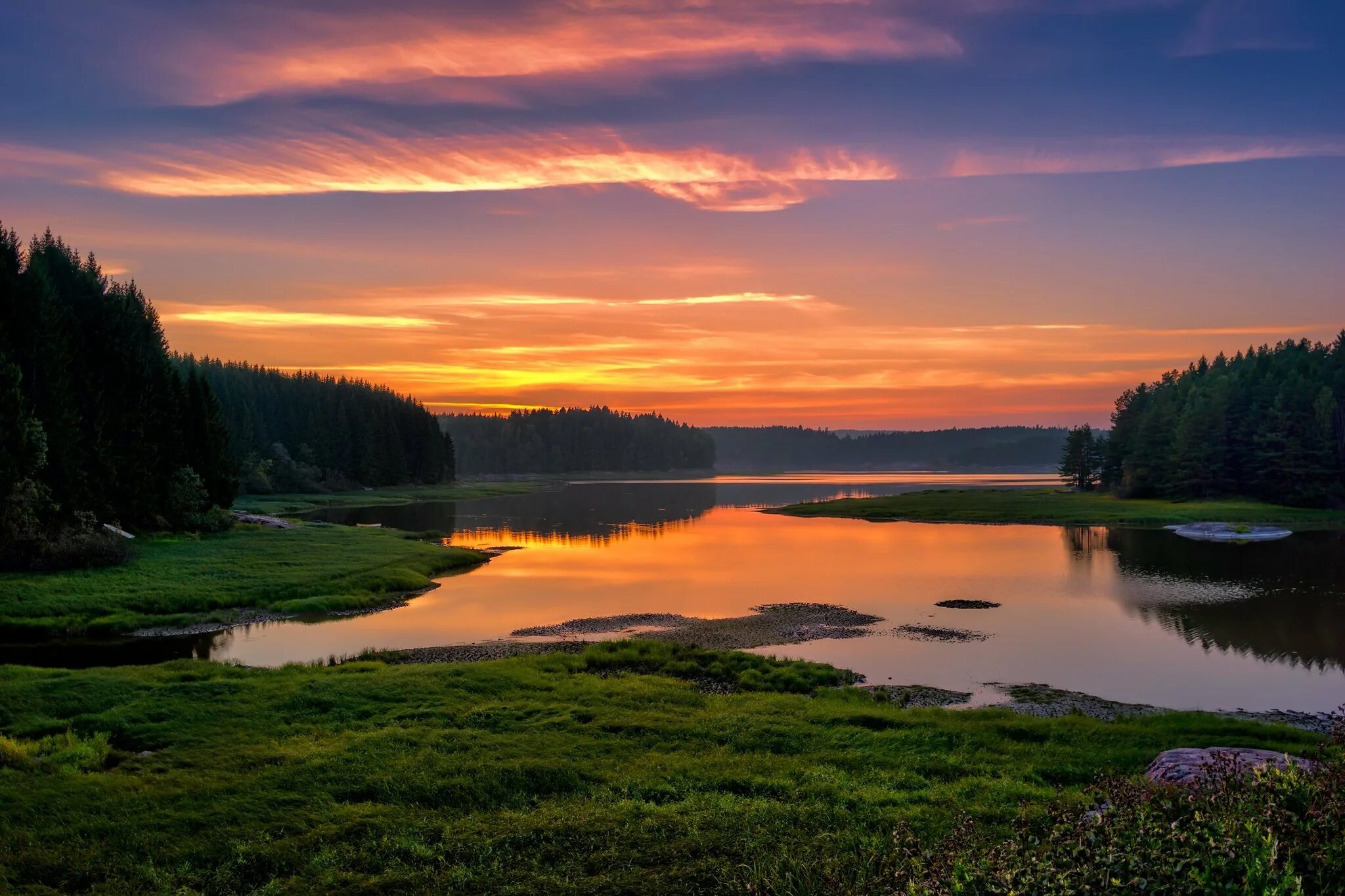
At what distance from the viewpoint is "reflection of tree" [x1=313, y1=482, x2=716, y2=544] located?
88.8m

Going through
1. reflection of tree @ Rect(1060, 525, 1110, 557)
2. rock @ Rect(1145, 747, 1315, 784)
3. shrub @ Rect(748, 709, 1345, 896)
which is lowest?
reflection of tree @ Rect(1060, 525, 1110, 557)

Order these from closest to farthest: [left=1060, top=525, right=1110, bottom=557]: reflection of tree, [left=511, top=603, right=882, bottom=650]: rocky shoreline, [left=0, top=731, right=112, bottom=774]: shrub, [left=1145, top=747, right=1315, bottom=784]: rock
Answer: [left=1145, top=747, right=1315, bottom=784]: rock, [left=0, top=731, right=112, bottom=774]: shrub, [left=511, top=603, right=882, bottom=650]: rocky shoreline, [left=1060, top=525, right=1110, bottom=557]: reflection of tree

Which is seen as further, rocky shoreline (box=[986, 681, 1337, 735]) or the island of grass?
the island of grass

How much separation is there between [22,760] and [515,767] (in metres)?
10.4

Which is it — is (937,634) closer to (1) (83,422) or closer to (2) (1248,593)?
(2) (1248,593)

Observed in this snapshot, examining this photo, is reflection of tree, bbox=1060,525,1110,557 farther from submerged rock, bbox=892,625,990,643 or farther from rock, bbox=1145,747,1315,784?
rock, bbox=1145,747,1315,784

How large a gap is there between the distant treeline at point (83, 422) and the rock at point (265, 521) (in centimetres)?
338

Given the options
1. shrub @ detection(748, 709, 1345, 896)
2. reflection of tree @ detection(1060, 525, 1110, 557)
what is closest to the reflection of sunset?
reflection of tree @ detection(1060, 525, 1110, 557)

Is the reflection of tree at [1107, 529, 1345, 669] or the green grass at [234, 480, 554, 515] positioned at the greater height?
the reflection of tree at [1107, 529, 1345, 669]

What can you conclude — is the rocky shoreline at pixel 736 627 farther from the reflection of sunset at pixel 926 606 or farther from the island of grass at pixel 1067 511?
the island of grass at pixel 1067 511

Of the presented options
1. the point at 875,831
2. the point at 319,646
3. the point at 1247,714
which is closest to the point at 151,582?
the point at 319,646

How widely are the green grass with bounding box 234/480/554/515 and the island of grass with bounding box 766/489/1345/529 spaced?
223 ft

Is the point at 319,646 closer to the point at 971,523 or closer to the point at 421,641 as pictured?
the point at 421,641

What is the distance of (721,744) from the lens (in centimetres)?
1909
